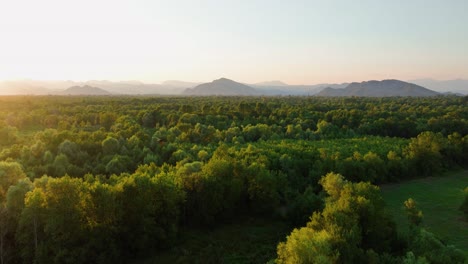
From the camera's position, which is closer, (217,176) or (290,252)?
(290,252)

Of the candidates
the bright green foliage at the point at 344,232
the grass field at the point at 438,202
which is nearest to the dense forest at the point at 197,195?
the bright green foliage at the point at 344,232

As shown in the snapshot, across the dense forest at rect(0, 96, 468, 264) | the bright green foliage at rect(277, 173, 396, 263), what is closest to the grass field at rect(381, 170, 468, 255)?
the dense forest at rect(0, 96, 468, 264)

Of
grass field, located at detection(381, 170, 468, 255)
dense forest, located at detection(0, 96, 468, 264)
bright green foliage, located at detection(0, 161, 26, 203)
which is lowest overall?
grass field, located at detection(381, 170, 468, 255)

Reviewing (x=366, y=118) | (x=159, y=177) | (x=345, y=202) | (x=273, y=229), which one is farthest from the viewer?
(x=366, y=118)

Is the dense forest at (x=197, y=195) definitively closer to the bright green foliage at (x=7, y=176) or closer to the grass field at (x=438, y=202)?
the bright green foliage at (x=7, y=176)

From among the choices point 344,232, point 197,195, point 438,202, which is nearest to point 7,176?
point 197,195

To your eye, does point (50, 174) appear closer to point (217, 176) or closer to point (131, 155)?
point (131, 155)

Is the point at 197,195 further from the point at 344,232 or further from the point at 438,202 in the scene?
the point at 438,202

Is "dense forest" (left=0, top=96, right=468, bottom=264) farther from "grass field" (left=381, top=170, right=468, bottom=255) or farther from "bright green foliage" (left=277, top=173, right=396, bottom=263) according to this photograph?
"grass field" (left=381, top=170, right=468, bottom=255)

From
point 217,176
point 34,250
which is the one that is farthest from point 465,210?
point 34,250
